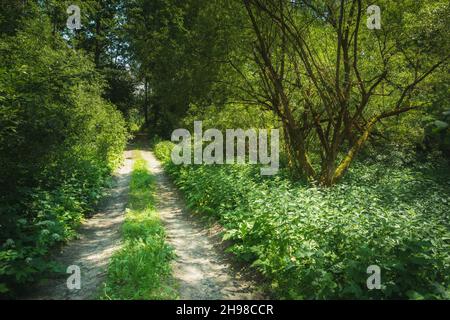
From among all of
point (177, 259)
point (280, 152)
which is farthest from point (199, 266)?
point (280, 152)

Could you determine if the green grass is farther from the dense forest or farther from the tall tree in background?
the tall tree in background

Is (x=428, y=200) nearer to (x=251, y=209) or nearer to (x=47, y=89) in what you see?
(x=251, y=209)

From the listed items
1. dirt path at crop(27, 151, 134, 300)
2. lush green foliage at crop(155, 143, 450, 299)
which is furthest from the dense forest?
dirt path at crop(27, 151, 134, 300)

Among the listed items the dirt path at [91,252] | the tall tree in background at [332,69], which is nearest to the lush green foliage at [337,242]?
the dirt path at [91,252]

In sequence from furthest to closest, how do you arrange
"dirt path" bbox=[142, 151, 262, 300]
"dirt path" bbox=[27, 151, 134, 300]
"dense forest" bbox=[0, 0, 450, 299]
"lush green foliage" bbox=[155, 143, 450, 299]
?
"dirt path" bbox=[142, 151, 262, 300] < "dirt path" bbox=[27, 151, 134, 300] < "dense forest" bbox=[0, 0, 450, 299] < "lush green foliage" bbox=[155, 143, 450, 299]

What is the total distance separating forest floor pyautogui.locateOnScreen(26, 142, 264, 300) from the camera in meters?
5.62

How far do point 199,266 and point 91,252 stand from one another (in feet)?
7.60

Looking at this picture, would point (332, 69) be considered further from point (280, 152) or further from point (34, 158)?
point (34, 158)

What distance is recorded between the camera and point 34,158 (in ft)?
24.0

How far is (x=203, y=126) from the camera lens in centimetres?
1761

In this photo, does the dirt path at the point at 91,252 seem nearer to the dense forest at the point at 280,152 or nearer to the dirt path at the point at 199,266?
the dense forest at the point at 280,152

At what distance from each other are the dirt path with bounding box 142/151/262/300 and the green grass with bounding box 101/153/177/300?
27 cm

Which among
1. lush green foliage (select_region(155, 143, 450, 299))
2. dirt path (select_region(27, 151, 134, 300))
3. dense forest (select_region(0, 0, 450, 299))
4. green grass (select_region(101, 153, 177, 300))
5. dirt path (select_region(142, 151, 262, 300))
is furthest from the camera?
dirt path (select_region(142, 151, 262, 300))
